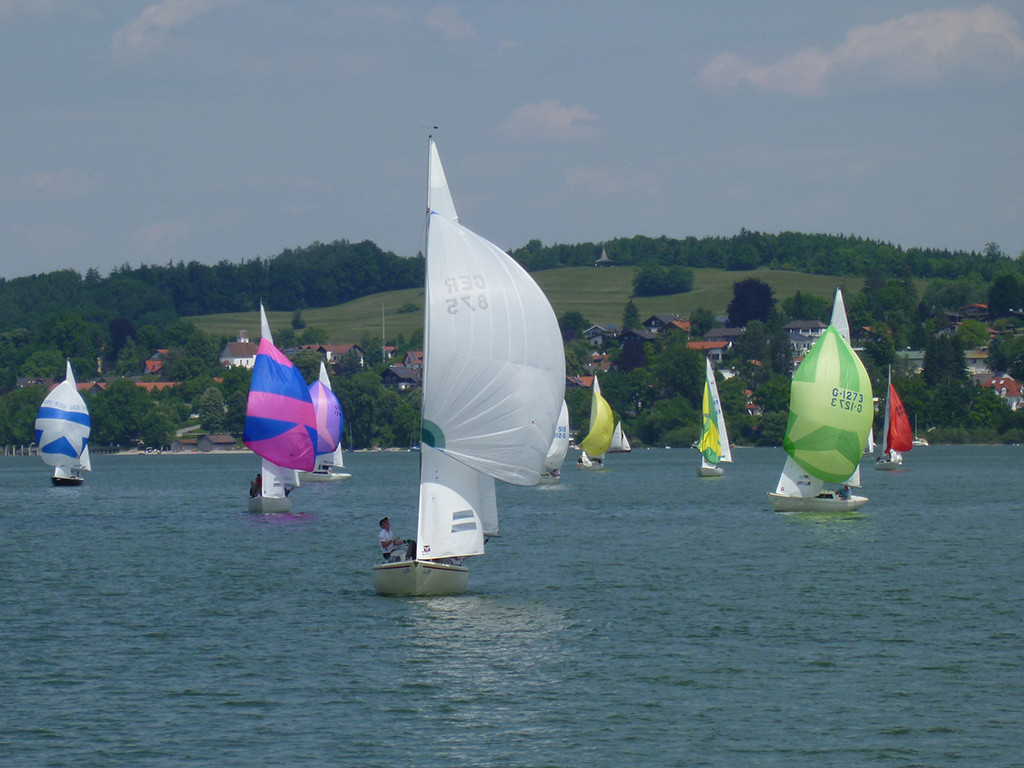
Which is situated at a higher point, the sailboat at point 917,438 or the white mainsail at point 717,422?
the white mainsail at point 717,422

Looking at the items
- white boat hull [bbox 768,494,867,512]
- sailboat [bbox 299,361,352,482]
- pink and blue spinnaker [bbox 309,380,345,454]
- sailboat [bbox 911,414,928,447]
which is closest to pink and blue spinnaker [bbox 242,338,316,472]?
white boat hull [bbox 768,494,867,512]

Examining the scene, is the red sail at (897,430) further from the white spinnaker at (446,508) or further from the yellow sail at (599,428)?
the white spinnaker at (446,508)

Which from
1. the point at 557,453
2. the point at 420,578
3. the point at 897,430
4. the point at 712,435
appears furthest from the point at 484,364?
the point at 897,430

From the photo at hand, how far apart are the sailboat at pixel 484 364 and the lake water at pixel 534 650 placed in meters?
3.92

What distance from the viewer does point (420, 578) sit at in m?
35.8

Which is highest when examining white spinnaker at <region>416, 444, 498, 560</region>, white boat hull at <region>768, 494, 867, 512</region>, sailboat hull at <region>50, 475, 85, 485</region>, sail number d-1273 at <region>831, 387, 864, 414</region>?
sail number d-1273 at <region>831, 387, 864, 414</region>

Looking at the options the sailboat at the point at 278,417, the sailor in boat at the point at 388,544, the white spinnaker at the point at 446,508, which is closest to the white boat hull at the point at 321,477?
the sailboat at the point at 278,417

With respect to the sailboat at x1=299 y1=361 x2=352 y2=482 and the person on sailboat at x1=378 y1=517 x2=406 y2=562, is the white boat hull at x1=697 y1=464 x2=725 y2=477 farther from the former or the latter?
the person on sailboat at x1=378 y1=517 x2=406 y2=562

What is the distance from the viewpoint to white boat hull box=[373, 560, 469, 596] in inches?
1395

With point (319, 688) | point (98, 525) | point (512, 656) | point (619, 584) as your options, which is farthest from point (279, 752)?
point (98, 525)

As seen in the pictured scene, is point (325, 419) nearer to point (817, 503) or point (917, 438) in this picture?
point (817, 503)

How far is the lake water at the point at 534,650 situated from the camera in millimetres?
23703

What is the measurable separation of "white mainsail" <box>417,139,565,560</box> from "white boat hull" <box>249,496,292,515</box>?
118 feet

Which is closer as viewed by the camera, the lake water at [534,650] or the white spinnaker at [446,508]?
the lake water at [534,650]
